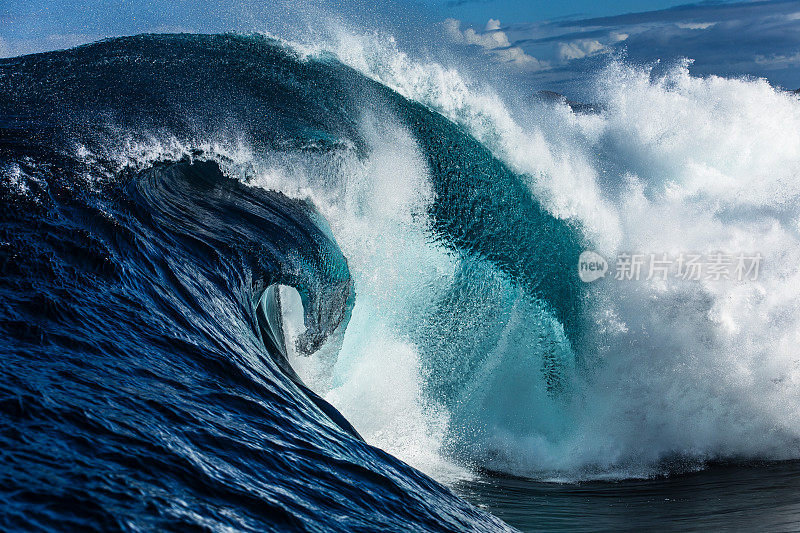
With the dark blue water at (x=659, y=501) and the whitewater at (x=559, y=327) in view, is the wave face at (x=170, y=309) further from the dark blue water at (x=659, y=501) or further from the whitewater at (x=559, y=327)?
the dark blue water at (x=659, y=501)

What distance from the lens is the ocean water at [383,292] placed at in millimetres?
2967

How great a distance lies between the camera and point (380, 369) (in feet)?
24.0

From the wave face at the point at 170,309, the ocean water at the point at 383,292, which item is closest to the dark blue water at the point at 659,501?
the ocean water at the point at 383,292

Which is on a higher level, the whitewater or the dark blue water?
the whitewater

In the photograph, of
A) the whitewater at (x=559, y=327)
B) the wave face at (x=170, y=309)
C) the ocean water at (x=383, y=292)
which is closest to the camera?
the wave face at (x=170, y=309)

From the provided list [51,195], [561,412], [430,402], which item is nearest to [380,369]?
[430,402]

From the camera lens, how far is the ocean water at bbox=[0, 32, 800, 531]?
117 inches

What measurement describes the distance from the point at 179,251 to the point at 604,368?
5.08 m

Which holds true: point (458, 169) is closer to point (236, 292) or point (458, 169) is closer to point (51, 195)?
point (236, 292)

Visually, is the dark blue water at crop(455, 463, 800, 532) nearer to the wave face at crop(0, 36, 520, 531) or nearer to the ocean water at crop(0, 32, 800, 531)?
the ocean water at crop(0, 32, 800, 531)

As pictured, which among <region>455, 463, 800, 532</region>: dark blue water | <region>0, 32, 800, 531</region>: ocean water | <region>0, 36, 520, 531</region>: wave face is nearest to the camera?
<region>0, 36, 520, 531</region>: wave face

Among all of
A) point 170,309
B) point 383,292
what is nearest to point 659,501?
point 383,292

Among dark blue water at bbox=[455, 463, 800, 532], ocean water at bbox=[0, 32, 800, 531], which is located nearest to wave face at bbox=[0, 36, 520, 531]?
ocean water at bbox=[0, 32, 800, 531]

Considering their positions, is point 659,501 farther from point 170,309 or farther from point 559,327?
point 170,309
